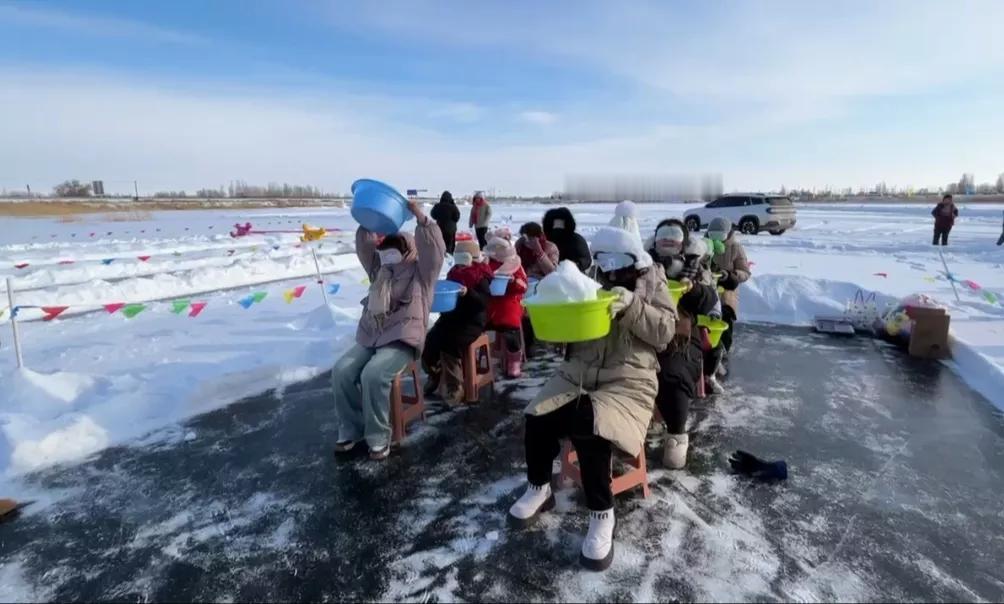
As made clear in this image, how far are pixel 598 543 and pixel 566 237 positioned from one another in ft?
13.6

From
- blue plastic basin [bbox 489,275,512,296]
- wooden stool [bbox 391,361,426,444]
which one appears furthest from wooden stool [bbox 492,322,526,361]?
wooden stool [bbox 391,361,426,444]

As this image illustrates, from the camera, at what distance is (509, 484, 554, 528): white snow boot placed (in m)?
2.73

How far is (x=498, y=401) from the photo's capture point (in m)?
4.47

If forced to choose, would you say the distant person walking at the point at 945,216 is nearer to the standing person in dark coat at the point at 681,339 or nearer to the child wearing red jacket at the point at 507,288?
the standing person in dark coat at the point at 681,339

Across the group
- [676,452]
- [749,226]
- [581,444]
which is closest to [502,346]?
[676,452]

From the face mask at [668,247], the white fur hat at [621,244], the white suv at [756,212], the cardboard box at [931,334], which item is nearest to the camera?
the white fur hat at [621,244]

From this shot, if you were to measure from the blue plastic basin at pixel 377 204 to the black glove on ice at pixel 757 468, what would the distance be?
101 inches

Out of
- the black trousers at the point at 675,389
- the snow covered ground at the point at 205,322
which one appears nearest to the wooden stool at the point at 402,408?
the snow covered ground at the point at 205,322

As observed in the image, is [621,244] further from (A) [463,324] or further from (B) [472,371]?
(B) [472,371]

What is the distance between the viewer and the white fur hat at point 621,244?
2.83 meters

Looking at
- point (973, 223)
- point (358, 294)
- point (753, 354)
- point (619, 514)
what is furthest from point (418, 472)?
point (973, 223)

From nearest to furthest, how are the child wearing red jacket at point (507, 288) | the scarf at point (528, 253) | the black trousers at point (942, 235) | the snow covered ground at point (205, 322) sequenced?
the snow covered ground at point (205, 322) < the child wearing red jacket at point (507, 288) < the scarf at point (528, 253) < the black trousers at point (942, 235)

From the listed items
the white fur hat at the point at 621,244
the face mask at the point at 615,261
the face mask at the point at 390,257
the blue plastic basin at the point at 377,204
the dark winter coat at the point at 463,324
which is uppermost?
the blue plastic basin at the point at 377,204

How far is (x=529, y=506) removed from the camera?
2.75 meters
